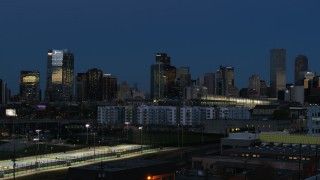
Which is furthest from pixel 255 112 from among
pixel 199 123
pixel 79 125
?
pixel 79 125

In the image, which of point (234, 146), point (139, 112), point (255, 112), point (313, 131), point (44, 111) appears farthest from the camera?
point (44, 111)

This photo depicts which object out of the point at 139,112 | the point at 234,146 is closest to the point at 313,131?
the point at 234,146

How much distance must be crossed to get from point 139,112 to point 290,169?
6981 centimetres

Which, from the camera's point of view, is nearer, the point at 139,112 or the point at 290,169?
the point at 290,169

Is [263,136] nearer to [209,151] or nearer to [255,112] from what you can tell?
[209,151]

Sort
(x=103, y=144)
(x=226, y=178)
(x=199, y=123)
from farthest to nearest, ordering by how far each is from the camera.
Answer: (x=199, y=123) → (x=103, y=144) → (x=226, y=178)

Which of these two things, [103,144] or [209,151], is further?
[103,144]

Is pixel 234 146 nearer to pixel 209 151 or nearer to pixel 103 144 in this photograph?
pixel 209 151

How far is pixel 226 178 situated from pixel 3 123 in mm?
75344

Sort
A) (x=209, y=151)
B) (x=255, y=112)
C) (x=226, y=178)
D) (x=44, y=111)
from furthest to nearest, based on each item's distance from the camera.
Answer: (x=44, y=111) < (x=255, y=112) < (x=209, y=151) < (x=226, y=178)

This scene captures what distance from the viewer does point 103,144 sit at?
58.7 m

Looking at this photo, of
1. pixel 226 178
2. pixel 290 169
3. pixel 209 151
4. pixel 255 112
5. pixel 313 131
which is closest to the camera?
pixel 226 178

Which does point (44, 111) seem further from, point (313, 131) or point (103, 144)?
point (313, 131)

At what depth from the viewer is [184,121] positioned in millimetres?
94062
